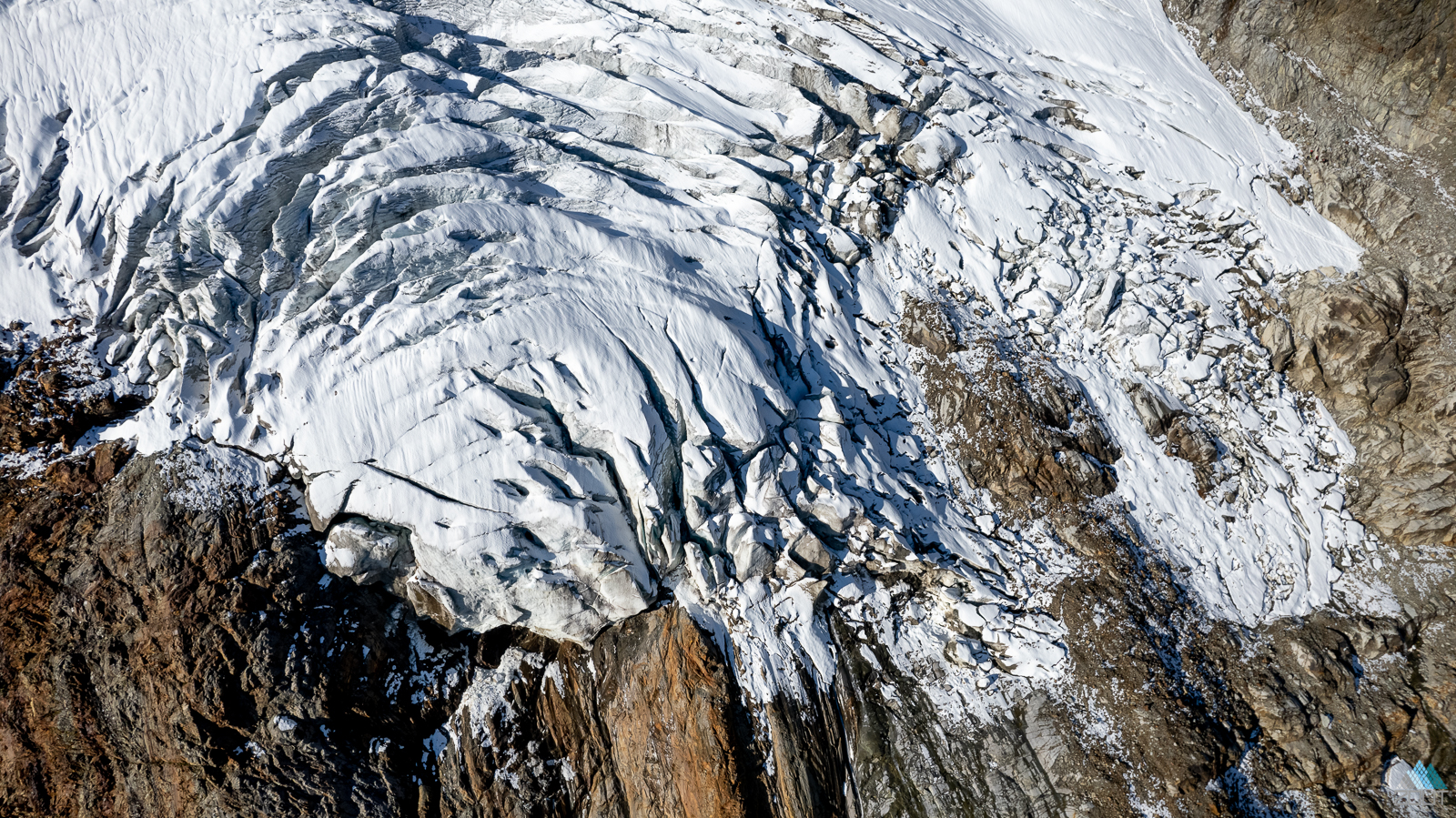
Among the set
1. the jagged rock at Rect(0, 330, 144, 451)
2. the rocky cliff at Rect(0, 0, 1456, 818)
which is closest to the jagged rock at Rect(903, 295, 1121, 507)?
the rocky cliff at Rect(0, 0, 1456, 818)

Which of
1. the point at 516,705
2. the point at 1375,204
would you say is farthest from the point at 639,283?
the point at 1375,204

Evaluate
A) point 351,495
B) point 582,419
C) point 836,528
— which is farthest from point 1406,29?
point 351,495

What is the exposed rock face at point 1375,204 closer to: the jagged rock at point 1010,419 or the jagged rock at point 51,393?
the jagged rock at point 1010,419

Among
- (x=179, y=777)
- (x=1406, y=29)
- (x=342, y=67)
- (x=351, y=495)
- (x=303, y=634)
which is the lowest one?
(x=179, y=777)

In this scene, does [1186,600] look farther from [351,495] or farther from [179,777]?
[179,777]

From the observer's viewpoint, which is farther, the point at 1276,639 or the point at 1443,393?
the point at 1443,393

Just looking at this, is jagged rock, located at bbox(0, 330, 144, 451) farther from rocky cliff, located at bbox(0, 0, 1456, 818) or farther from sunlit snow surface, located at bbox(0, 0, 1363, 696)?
sunlit snow surface, located at bbox(0, 0, 1363, 696)
